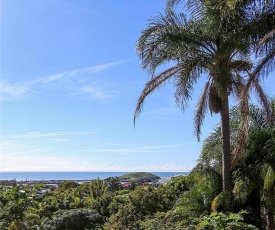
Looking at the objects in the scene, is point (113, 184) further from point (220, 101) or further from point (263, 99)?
point (263, 99)

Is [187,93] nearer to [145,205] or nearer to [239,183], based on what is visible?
[239,183]

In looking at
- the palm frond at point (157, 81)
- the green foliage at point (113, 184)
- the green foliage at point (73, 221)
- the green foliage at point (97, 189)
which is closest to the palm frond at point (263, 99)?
the palm frond at point (157, 81)

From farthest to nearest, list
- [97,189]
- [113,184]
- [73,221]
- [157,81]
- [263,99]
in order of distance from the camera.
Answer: [113,184], [97,189], [73,221], [157,81], [263,99]

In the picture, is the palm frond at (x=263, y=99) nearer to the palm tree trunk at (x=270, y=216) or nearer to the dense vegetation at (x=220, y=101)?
the dense vegetation at (x=220, y=101)

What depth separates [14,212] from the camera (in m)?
8.55

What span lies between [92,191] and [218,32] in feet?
97.2

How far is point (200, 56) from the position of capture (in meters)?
9.46

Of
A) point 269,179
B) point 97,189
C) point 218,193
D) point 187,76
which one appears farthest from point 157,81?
point 97,189

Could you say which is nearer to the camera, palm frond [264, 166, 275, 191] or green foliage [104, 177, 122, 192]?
palm frond [264, 166, 275, 191]

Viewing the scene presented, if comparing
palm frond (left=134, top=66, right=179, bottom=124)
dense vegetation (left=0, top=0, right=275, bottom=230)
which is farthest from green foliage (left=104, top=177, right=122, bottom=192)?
palm frond (left=134, top=66, right=179, bottom=124)

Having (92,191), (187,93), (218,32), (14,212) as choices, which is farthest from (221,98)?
(92,191)

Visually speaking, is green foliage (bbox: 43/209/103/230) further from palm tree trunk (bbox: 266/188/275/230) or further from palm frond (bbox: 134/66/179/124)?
palm tree trunk (bbox: 266/188/275/230)

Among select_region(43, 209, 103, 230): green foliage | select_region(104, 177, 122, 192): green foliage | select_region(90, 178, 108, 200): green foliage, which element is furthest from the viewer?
select_region(104, 177, 122, 192): green foliage

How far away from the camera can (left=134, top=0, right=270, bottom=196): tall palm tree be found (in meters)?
8.98
